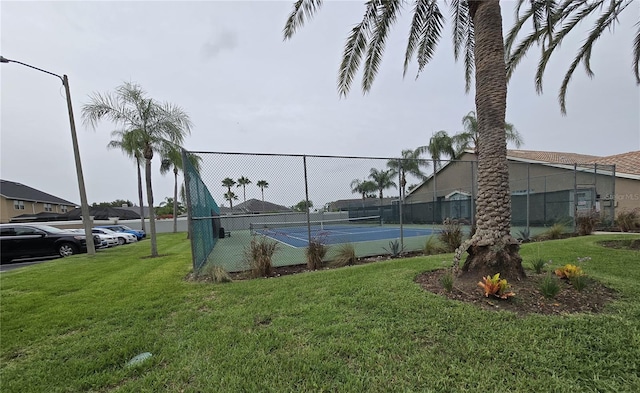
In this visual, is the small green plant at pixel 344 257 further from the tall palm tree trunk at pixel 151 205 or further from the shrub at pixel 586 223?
the shrub at pixel 586 223

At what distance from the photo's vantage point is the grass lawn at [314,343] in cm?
219

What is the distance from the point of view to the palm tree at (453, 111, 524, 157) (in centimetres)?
2189

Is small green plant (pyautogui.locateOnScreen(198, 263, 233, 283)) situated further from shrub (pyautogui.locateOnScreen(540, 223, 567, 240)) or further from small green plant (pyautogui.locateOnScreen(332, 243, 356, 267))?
shrub (pyautogui.locateOnScreen(540, 223, 567, 240))

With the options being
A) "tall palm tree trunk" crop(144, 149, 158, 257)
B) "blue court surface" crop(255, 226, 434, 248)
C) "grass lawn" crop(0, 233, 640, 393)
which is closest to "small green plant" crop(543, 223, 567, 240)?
"blue court surface" crop(255, 226, 434, 248)

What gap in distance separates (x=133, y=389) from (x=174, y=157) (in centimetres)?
1136

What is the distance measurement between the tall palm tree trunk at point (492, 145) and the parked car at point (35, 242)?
14787 millimetres

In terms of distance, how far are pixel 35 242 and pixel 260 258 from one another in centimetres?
1140

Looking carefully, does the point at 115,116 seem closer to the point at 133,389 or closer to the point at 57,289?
the point at 57,289

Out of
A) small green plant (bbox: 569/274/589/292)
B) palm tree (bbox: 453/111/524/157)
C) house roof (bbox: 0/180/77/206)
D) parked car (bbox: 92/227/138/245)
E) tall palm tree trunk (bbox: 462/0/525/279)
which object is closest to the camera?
small green plant (bbox: 569/274/589/292)

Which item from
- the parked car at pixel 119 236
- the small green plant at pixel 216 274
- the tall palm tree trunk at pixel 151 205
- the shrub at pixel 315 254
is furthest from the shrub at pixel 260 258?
the parked car at pixel 119 236

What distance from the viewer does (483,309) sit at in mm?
3359

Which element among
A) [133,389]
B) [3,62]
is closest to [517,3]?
[133,389]

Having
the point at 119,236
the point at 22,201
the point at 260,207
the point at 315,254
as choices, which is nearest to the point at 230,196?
the point at 260,207

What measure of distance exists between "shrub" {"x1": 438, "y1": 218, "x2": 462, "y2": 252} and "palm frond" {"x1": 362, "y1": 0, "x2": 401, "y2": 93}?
4.66 metres
